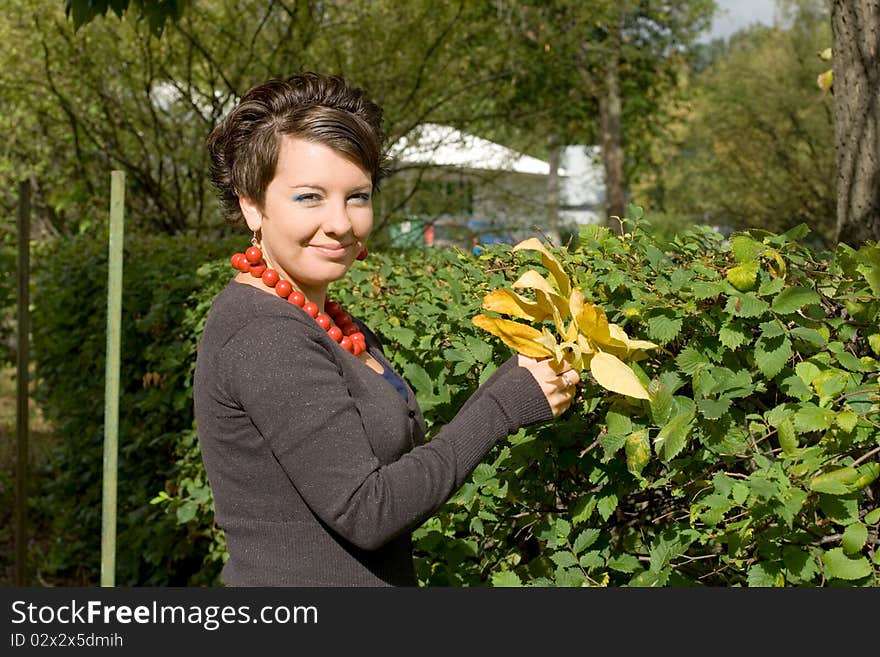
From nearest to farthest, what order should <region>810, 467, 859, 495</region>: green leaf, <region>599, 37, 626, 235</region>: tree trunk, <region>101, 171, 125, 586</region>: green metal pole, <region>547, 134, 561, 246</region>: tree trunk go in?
<region>810, 467, 859, 495</region>: green leaf, <region>101, 171, 125, 586</region>: green metal pole, <region>547, 134, 561, 246</region>: tree trunk, <region>599, 37, 626, 235</region>: tree trunk

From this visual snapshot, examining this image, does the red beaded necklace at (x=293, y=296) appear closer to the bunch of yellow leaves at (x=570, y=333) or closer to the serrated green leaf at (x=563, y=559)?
the bunch of yellow leaves at (x=570, y=333)

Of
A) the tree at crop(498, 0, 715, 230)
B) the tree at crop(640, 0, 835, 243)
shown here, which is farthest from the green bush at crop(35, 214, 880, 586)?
the tree at crop(640, 0, 835, 243)

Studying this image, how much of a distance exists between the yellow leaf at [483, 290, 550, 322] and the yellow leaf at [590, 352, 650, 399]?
0.13 metres

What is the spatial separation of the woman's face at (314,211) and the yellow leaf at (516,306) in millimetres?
289

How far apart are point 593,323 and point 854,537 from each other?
536 millimetres

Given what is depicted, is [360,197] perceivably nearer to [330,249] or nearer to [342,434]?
[330,249]

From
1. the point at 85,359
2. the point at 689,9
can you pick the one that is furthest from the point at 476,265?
the point at 689,9

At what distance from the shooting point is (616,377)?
1.72m

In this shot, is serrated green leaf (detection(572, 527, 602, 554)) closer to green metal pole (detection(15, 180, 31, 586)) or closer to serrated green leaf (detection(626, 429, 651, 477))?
serrated green leaf (detection(626, 429, 651, 477))

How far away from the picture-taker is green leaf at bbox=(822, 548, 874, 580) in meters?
1.72

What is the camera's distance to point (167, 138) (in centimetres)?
870

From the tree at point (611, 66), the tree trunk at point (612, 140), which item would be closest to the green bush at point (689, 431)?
the tree at point (611, 66)

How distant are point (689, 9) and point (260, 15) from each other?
15046 millimetres

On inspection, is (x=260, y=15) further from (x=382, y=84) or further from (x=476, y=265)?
(x=476, y=265)
